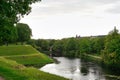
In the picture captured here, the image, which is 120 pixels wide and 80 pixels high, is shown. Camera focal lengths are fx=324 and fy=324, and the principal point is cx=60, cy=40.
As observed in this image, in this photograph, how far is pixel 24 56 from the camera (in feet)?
350

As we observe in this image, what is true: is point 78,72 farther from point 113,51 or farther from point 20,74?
point 20,74

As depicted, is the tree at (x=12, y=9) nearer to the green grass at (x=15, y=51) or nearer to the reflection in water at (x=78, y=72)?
the reflection in water at (x=78, y=72)

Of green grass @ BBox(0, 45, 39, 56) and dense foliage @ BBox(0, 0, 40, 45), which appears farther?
green grass @ BBox(0, 45, 39, 56)

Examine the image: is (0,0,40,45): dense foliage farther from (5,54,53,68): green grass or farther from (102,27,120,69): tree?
(102,27,120,69): tree

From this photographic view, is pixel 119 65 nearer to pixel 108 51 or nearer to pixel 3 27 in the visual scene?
pixel 108 51

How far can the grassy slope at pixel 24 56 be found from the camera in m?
101

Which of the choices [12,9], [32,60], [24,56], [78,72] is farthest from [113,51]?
[12,9]

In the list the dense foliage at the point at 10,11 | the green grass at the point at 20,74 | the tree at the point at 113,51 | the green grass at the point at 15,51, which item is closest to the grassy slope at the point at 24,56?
the green grass at the point at 15,51

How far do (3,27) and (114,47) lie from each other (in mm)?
78122

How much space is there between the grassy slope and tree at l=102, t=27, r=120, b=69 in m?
19.7

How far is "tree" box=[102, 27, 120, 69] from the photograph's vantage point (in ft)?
335

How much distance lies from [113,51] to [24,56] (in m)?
29.4

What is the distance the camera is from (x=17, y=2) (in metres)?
32.5

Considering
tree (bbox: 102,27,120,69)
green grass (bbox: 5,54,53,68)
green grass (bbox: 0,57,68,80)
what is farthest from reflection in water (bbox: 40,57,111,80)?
green grass (bbox: 0,57,68,80)
